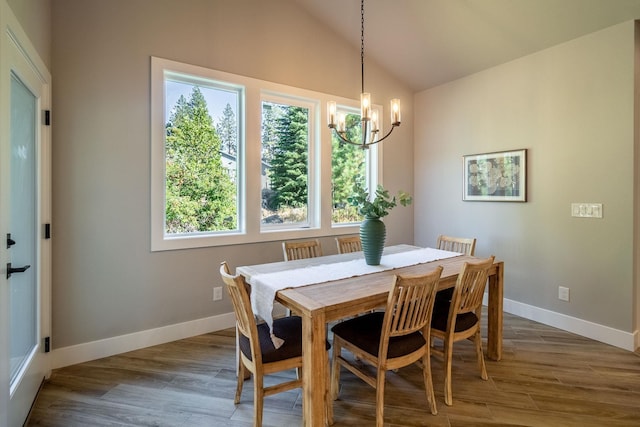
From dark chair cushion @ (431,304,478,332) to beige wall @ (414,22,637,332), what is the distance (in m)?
1.52

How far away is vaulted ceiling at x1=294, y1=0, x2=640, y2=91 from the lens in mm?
2758

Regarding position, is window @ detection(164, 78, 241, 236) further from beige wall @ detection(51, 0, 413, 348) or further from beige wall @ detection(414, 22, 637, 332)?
beige wall @ detection(414, 22, 637, 332)

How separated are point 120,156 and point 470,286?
288cm

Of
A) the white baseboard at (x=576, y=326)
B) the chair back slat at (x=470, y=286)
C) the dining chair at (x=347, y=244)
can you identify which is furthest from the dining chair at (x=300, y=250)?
the white baseboard at (x=576, y=326)

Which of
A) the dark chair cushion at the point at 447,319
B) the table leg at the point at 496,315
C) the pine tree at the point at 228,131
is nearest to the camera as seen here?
the dark chair cushion at the point at 447,319

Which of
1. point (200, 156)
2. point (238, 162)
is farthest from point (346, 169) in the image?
point (200, 156)

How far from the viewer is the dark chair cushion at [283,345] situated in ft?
5.89

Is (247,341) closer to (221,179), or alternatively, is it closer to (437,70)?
(221,179)

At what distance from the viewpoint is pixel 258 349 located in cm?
173

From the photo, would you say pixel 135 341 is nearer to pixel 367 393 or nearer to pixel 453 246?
pixel 367 393

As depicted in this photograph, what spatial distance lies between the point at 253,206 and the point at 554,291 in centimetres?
318

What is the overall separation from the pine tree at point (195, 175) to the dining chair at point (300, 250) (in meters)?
0.78

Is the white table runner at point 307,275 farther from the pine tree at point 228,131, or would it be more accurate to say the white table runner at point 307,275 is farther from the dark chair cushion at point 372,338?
the pine tree at point 228,131

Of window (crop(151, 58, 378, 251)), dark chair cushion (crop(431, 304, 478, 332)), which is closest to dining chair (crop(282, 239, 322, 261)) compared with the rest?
window (crop(151, 58, 378, 251))
